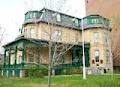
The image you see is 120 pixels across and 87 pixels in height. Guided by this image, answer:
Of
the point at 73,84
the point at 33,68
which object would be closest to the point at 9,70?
the point at 33,68

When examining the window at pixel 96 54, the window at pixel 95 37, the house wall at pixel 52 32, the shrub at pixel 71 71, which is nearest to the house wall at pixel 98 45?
the window at pixel 95 37

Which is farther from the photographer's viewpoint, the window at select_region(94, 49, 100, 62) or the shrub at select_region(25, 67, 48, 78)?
the window at select_region(94, 49, 100, 62)

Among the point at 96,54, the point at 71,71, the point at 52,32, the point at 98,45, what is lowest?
the point at 71,71

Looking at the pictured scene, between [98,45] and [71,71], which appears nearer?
[71,71]

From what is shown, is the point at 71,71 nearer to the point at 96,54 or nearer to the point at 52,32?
the point at 96,54

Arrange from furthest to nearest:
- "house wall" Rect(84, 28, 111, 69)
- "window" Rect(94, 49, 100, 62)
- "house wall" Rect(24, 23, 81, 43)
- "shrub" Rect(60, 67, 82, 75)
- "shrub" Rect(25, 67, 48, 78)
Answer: "window" Rect(94, 49, 100, 62), "house wall" Rect(84, 28, 111, 69), "shrub" Rect(60, 67, 82, 75), "shrub" Rect(25, 67, 48, 78), "house wall" Rect(24, 23, 81, 43)

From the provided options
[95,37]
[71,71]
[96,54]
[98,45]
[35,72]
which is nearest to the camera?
[35,72]

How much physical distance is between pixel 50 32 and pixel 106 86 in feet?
17.9

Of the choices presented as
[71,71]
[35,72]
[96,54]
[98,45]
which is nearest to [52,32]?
[35,72]

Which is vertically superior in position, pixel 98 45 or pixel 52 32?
pixel 98 45

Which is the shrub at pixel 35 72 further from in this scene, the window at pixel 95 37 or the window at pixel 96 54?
the window at pixel 95 37

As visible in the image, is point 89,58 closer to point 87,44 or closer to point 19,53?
point 87,44

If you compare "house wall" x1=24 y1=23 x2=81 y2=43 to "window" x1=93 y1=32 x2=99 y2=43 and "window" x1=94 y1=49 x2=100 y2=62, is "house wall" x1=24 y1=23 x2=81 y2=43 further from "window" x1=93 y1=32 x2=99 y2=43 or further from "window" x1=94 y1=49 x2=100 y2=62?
"window" x1=94 y1=49 x2=100 y2=62

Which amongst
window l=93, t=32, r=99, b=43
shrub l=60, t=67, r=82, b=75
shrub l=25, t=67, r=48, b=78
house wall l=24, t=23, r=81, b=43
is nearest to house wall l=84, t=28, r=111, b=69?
window l=93, t=32, r=99, b=43
